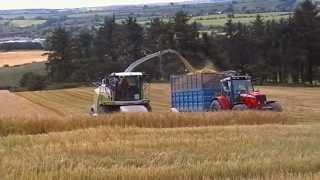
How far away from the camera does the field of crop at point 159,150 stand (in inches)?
366

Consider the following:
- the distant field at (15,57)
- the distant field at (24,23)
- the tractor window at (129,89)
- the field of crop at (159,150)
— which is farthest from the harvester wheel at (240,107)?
the distant field at (24,23)

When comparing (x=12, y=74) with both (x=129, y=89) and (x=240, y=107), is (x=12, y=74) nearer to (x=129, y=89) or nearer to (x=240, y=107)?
(x=129, y=89)

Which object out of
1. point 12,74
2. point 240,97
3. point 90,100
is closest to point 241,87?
point 240,97

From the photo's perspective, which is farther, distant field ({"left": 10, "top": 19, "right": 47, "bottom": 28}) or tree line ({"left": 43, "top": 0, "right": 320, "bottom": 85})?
distant field ({"left": 10, "top": 19, "right": 47, "bottom": 28})

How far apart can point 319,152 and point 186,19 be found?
5461 centimetres

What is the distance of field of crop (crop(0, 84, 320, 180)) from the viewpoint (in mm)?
9305

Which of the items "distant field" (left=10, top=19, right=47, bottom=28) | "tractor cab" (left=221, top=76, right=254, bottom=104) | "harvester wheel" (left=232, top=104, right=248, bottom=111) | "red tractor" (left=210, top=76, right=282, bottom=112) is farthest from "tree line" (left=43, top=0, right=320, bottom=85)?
"distant field" (left=10, top=19, right=47, bottom=28)

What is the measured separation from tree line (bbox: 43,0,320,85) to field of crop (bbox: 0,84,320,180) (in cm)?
3132

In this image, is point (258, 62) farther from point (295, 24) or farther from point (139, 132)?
point (139, 132)

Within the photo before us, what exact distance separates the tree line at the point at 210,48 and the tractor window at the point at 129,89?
86.1 feet

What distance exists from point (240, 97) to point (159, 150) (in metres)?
12.4

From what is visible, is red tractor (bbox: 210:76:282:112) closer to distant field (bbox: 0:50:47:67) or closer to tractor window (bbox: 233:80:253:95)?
tractor window (bbox: 233:80:253:95)

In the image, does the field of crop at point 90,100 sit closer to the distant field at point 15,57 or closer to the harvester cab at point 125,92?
the harvester cab at point 125,92

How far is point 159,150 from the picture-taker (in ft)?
41.2
